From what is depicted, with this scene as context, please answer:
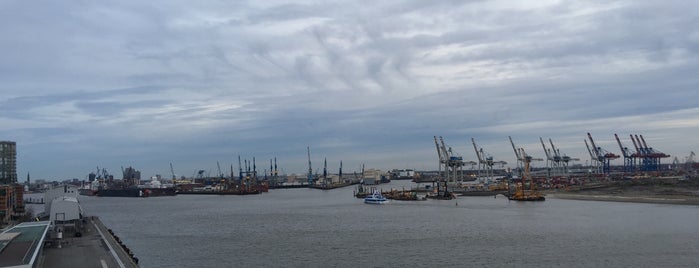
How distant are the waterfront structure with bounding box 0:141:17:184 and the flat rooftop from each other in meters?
59.2

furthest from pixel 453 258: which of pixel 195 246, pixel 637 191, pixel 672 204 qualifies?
pixel 637 191

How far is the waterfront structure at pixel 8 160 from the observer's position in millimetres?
80375

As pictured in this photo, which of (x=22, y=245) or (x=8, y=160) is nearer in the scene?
(x=22, y=245)

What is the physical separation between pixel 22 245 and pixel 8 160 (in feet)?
225

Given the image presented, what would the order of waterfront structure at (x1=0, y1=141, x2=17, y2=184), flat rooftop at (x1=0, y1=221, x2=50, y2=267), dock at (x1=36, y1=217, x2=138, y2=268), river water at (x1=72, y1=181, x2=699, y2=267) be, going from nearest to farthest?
flat rooftop at (x1=0, y1=221, x2=50, y2=267)
dock at (x1=36, y1=217, x2=138, y2=268)
river water at (x1=72, y1=181, x2=699, y2=267)
waterfront structure at (x1=0, y1=141, x2=17, y2=184)

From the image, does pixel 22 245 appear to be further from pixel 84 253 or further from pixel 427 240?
pixel 427 240

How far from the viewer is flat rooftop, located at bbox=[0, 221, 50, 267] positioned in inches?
731

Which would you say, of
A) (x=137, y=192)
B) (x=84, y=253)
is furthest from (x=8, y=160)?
(x=84, y=253)

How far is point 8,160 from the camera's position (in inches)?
3211

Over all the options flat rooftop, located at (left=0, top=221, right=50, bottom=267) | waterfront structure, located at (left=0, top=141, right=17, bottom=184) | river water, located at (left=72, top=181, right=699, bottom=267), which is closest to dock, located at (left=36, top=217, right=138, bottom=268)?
flat rooftop, located at (left=0, top=221, right=50, bottom=267)

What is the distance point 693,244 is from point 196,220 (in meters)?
38.8

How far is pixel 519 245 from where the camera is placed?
31.8 m

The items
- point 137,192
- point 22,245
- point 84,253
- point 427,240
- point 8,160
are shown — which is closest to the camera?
point 22,245

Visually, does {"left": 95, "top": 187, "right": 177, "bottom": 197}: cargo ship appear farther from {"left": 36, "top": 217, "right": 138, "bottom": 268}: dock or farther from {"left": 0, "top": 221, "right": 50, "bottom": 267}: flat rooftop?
{"left": 0, "top": 221, "right": 50, "bottom": 267}: flat rooftop
